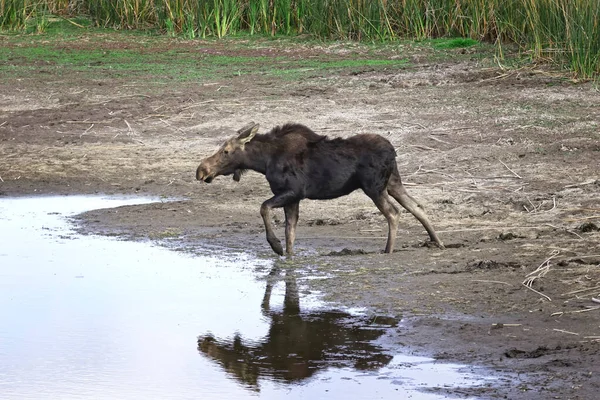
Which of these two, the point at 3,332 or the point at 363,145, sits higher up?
the point at 363,145

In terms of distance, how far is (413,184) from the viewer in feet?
43.2

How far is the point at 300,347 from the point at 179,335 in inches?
35.1

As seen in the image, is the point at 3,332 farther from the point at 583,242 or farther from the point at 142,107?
the point at 142,107

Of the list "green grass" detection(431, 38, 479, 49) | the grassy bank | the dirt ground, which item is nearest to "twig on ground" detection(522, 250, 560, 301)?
the dirt ground

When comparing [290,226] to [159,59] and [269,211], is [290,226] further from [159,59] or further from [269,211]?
[159,59]

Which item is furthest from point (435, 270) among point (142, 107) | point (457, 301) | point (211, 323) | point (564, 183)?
point (142, 107)

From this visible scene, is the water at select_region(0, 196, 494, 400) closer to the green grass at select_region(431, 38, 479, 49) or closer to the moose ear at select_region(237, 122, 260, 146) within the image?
the moose ear at select_region(237, 122, 260, 146)

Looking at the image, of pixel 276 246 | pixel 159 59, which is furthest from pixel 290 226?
pixel 159 59

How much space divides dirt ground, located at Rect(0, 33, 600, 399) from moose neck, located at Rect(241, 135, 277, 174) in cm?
80

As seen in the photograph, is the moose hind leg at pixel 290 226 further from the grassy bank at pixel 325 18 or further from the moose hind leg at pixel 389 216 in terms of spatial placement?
the grassy bank at pixel 325 18

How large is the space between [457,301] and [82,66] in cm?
1374

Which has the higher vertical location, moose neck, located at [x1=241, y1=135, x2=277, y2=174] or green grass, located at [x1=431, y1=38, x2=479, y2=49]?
moose neck, located at [x1=241, y1=135, x2=277, y2=174]

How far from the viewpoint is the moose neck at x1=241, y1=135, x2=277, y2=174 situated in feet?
36.0

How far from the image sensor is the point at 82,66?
838 inches
